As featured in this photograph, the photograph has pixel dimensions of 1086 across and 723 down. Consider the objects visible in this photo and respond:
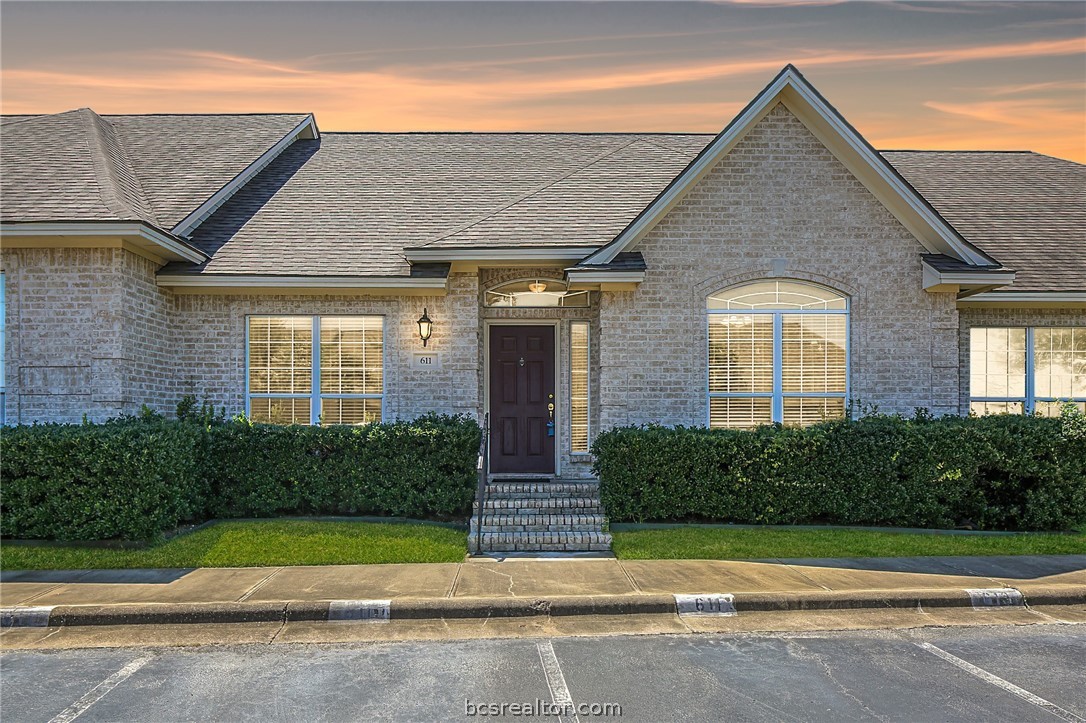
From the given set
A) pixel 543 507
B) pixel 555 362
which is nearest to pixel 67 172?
pixel 555 362

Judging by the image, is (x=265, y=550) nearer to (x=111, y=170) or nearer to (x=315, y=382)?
(x=315, y=382)

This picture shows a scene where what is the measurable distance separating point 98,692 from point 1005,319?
521 inches

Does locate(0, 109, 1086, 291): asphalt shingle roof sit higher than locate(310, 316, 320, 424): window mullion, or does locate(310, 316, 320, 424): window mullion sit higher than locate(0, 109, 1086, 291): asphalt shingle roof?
locate(0, 109, 1086, 291): asphalt shingle roof

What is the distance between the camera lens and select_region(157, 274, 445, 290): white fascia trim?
37.7ft

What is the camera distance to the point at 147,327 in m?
11.2

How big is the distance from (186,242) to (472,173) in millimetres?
5477

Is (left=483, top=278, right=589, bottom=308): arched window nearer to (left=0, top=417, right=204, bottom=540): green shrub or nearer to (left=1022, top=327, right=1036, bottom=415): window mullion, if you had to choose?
(left=0, top=417, right=204, bottom=540): green shrub

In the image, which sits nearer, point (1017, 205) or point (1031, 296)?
A: point (1031, 296)

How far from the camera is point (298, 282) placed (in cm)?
1156

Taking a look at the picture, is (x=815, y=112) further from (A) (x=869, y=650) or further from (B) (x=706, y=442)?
(A) (x=869, y=650)

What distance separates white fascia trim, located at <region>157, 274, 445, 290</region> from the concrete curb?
5.38 m

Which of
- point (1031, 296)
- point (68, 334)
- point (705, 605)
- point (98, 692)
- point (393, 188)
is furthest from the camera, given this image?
point (393, 188)

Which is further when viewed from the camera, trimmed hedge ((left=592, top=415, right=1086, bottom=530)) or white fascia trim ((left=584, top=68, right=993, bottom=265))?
white fascia trim ((left=584, top=68, right=993, bottom=265))

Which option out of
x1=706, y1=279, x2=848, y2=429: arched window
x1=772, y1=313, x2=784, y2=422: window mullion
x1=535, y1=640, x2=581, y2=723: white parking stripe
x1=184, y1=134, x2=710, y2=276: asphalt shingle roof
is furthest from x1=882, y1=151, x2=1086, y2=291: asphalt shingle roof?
x1=535, y1=640, x2=581, y2=723: white parking stripe
